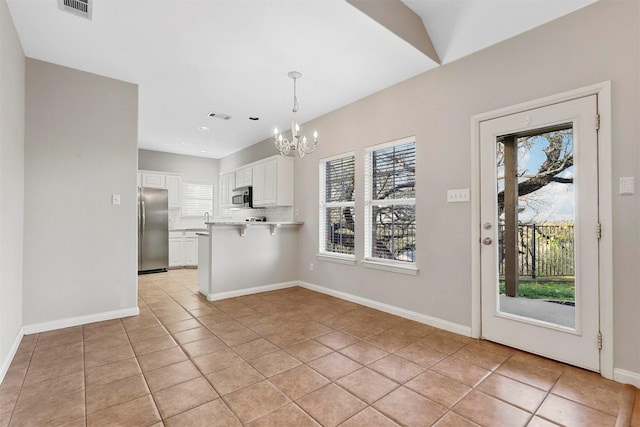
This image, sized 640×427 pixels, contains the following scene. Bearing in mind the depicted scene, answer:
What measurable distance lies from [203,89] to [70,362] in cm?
302

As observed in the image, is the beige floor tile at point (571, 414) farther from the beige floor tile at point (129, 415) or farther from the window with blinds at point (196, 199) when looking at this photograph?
the window with blinds at point (196, 199)

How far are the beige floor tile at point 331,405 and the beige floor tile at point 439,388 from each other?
0.43 metres

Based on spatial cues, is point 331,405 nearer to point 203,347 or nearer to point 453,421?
point 453,421

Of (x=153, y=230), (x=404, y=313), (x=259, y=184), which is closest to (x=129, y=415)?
(x=404, y=313)

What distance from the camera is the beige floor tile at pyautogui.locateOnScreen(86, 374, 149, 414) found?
5.96ft

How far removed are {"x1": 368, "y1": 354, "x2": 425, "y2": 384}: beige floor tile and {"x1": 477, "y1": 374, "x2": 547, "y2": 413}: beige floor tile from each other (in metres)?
0.43

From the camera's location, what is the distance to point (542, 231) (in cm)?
246

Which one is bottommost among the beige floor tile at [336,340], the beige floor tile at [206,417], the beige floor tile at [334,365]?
the beige floor tile at [336,340]

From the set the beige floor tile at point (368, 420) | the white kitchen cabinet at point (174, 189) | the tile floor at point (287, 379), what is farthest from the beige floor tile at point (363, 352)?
the white kitchen cabinet at point (174, 189)

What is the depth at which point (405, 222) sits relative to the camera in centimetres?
355

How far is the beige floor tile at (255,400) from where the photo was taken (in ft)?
5.69

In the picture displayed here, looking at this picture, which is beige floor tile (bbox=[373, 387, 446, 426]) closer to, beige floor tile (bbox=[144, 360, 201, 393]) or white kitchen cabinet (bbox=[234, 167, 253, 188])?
beige floor tile (bbox=[144, 360, 201, 393])

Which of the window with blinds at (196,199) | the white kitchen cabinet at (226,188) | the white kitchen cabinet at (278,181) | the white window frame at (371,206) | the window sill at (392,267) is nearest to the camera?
the window sill at (392,267)

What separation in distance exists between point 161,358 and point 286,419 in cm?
131
